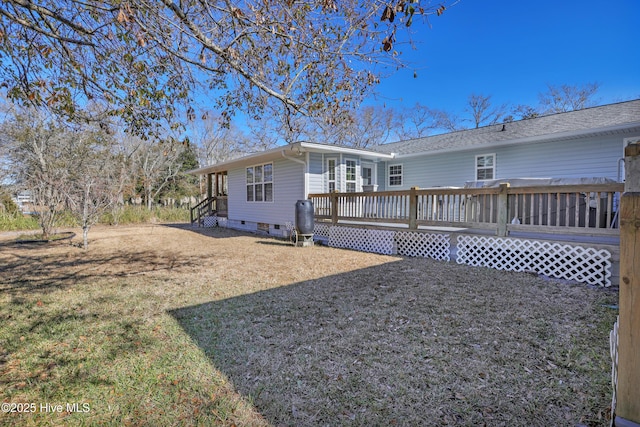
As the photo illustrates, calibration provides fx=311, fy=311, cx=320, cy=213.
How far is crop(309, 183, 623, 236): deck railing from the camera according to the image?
4.91m

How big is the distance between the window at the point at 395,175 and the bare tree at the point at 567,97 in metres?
17.8

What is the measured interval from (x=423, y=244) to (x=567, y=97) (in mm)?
24212

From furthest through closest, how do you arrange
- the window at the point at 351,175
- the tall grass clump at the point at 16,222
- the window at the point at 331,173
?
the tall grass clump at the point at 16,222 → the window at the point at 351,175 → the window at the point at 331,173

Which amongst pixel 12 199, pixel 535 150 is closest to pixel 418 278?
pixel 535 150

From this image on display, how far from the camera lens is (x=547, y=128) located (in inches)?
379

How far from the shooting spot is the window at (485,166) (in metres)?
10.6

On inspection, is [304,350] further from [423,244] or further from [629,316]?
[423,244]

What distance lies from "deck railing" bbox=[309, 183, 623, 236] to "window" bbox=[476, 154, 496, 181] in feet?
11.8

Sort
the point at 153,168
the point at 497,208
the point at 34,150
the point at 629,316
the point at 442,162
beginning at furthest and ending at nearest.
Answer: the point at 153,168, the point at 34,150, the point at 442,162, the point at 497,208, the point at 629,316

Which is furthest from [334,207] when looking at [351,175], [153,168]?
[153,168]

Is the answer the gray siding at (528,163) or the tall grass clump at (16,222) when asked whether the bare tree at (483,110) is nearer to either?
the gray siding at (528,163)

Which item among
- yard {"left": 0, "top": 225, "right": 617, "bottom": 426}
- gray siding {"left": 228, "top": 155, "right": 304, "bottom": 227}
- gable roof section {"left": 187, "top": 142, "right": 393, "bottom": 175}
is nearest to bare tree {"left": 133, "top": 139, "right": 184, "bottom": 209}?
gray siding {"left": 228, "top": 155, "right": 304, "bottom": 227}

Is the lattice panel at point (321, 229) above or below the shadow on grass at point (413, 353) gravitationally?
above

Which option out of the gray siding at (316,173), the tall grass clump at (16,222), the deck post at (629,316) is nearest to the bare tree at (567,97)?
the gray siding at (316,173)
